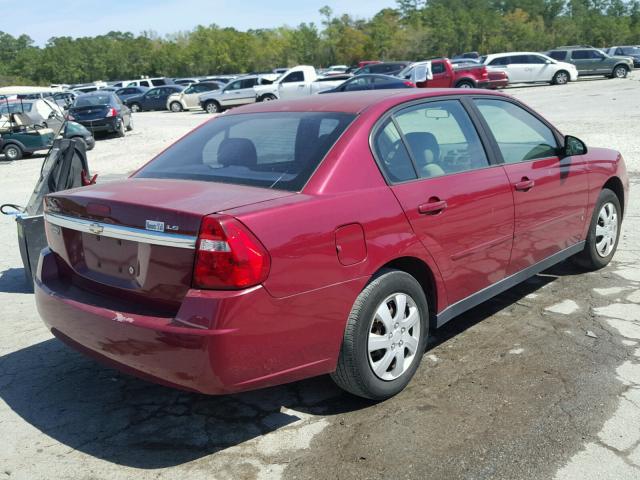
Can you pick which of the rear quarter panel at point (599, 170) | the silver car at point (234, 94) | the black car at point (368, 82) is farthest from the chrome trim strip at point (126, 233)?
the silver car at point (234, 94)

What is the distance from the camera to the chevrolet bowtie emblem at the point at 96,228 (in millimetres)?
3307

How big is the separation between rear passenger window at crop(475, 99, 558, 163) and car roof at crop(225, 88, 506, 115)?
9.4 inches

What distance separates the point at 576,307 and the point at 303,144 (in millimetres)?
2602

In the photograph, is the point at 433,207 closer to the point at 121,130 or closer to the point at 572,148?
the point at 572,148

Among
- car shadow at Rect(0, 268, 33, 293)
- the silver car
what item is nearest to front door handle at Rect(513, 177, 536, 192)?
car shadow at Rect(0, 268, 33, 293)

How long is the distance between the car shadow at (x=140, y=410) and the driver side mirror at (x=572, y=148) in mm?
1908

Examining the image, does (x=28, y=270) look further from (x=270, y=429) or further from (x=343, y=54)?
(x=343, y=54)

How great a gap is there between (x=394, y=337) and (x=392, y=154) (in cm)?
103

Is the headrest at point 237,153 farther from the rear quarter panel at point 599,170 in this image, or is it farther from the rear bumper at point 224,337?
the rear quarter panel at point 599,170

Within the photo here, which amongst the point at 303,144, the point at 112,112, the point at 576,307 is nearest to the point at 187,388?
the point at 303,144

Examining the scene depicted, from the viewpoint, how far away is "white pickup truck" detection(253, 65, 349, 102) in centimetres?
3055

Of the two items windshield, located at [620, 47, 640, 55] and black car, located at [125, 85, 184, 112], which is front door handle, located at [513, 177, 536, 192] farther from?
windshield, located at [620, 47, 640, 55]

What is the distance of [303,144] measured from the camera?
371 centimetres

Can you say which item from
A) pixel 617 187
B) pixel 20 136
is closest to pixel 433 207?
pixel 617 187
